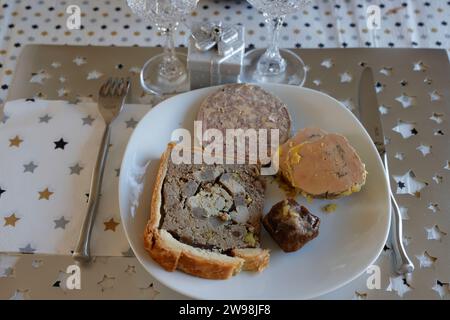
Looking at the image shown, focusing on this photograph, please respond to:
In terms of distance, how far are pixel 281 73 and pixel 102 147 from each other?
0.59 metres

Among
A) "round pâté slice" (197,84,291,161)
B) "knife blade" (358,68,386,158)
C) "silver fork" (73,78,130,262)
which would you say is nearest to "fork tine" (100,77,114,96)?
"silver fork" (73,78,130,262)

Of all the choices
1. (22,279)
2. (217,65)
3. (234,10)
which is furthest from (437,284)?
(234,10)

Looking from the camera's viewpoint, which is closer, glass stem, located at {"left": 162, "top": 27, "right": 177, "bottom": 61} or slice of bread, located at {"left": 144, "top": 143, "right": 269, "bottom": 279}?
slice of bread, located at {"left": 144, "top": 143, "right": 269, "bottom": 279}

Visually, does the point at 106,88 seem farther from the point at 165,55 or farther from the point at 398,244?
the point at 398,244

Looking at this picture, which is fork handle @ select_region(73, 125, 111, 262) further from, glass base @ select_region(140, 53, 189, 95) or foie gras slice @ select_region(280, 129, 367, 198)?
foie gras slice @ select_region(280, 129, 367, 198)

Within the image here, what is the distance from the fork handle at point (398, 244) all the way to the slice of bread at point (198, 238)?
31cm

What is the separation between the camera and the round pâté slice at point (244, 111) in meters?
1.25

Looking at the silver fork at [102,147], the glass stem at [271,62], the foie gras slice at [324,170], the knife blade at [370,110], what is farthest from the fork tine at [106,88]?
the knife blade at [370,110]

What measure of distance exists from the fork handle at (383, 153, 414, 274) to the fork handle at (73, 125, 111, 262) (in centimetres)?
72

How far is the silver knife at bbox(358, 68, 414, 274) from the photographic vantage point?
1.08m

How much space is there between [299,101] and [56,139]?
68cm

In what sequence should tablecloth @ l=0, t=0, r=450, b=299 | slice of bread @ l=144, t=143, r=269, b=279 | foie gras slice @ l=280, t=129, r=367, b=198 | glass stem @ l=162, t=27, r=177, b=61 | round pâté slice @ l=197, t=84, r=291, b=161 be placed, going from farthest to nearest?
tablecloth @ l=0, t=0, r=450, b=299 → glass stem @ l=162, t=27, r=177, b=61 → round pâté slice @ l=197, t=84, r=291, b=161 → foie gras slice @ l=280, t=129, r=367, b=198 → slice of bread @ l=144, t=143, r=269, b=279

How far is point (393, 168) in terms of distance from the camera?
1262 mm
